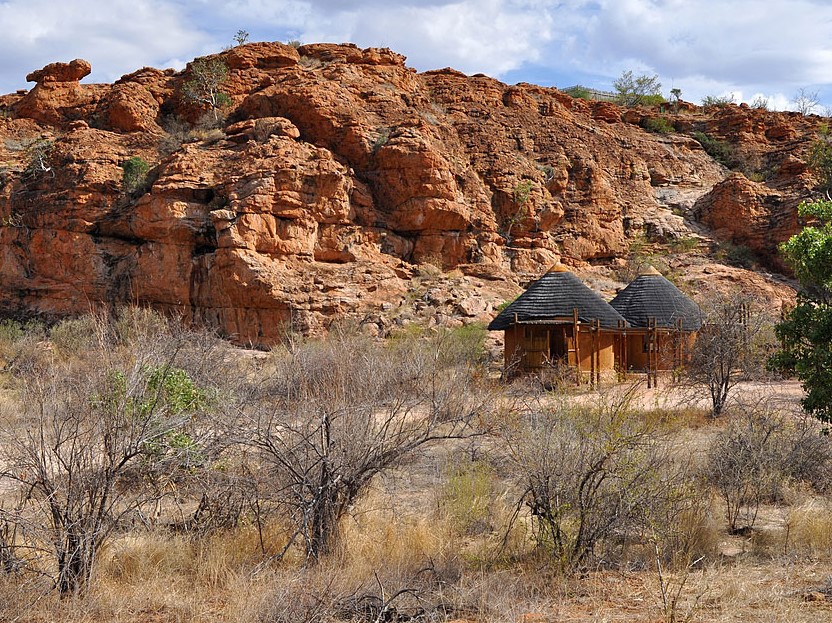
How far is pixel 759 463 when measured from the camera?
856 cm

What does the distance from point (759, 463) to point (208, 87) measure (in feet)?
91.7

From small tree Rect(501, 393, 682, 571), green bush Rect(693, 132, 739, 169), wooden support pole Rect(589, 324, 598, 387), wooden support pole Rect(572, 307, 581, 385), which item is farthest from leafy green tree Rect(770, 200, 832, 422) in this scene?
green bush Rect(693, 132, 739, 169)

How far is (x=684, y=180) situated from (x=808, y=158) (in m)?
5.64

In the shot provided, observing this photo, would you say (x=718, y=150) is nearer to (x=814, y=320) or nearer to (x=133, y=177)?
(x=133, y=177)

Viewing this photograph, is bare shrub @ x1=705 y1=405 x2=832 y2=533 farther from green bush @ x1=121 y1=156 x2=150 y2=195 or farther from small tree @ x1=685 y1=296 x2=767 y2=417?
green bush @ x1=121 y1=156 x2=150 y2=195

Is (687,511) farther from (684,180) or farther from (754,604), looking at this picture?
Result: (684,180)

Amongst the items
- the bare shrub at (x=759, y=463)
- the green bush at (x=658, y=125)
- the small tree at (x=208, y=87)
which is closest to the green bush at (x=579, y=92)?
the green bush at (x=658, y=125)

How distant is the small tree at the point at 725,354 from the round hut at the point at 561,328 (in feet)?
10.8

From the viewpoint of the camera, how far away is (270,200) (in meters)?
24.4

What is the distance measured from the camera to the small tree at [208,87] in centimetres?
3064

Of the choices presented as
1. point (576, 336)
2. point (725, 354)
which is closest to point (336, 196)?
point (576, 336)

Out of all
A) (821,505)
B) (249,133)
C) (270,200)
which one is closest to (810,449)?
(821,505)

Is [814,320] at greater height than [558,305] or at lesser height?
lesser

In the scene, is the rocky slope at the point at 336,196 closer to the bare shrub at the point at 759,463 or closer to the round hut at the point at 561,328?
the round hut at the point at 561,328
